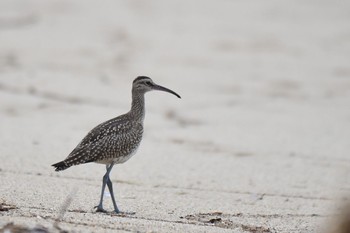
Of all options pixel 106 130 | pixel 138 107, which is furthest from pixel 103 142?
pixel 138 107

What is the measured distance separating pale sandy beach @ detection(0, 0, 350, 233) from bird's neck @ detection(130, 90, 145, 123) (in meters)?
0.76

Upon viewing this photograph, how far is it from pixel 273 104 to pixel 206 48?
338cm

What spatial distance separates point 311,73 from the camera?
1573 cm

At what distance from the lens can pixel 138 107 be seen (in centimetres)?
879

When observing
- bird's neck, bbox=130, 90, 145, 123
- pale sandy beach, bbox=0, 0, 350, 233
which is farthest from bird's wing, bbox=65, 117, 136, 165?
pale sandy beach, bbox=0, 0, 350, 233

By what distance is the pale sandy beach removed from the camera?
808 centimetres

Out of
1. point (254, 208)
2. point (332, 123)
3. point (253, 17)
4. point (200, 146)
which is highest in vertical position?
point (253, 17)

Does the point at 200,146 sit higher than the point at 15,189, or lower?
higher

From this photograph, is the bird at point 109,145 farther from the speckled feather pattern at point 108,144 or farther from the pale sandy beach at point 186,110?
the pale sandy beach at point 186,110

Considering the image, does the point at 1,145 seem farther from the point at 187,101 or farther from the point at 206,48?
the point at 206,48

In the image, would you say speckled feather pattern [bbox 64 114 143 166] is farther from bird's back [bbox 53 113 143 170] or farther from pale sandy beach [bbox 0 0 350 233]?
pale sandy beach [bbox 0 0 350 233]

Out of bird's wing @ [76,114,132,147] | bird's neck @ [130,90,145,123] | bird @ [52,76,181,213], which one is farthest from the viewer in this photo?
bird's neck @ [130,90,145,123]

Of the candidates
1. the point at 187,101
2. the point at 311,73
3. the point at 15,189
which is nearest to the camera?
the point at 15,189

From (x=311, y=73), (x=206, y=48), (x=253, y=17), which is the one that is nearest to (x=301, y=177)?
(x=311, y=73)
